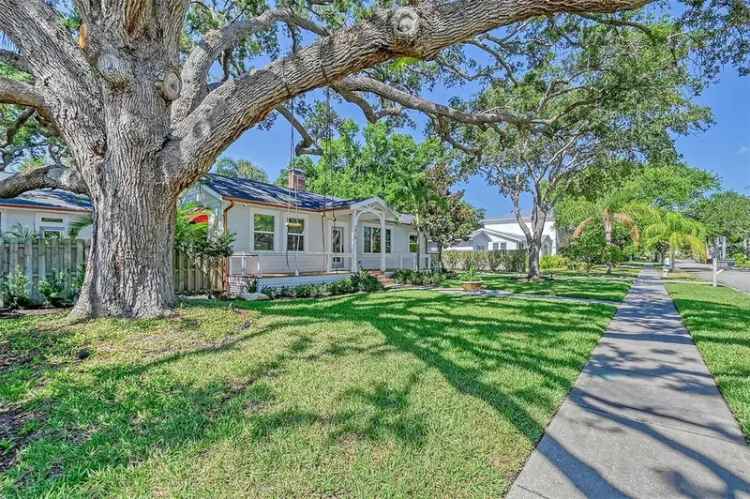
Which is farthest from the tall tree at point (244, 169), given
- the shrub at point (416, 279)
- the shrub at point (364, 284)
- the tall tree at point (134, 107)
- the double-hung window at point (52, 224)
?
the tall tree at point (134, 107)

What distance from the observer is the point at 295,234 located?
15125mm

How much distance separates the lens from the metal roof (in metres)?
12.4

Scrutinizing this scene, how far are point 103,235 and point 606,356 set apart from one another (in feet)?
24.1

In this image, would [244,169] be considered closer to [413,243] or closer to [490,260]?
[413,243]

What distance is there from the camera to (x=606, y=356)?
16.9 feet

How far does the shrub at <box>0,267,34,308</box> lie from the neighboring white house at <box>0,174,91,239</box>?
5.68 metres

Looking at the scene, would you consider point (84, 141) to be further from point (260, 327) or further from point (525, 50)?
point (525, 50)

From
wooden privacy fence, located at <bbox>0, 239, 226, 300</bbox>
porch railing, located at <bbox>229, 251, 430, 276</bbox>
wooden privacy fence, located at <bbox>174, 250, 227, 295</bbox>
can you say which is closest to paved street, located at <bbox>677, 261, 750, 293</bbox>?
porch railing, located at <bbox>229, 251, 430, 276</bbox>

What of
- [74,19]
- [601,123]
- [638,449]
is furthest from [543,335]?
[74,19]

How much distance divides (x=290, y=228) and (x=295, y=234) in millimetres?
364

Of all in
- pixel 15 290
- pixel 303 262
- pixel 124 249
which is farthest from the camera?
pixel 303 262

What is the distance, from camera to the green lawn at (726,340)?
3.69 meters

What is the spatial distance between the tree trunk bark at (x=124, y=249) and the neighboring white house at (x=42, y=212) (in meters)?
8.91

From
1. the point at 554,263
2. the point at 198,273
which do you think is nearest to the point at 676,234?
the point at 554,263
